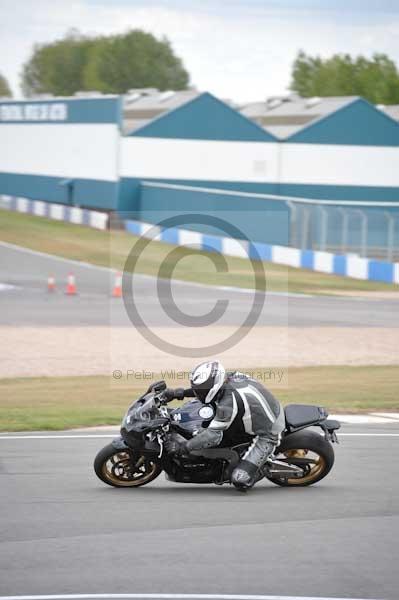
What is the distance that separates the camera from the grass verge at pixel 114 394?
47.4ft

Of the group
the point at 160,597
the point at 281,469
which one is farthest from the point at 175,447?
the point at 160,597

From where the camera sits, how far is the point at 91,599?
22.1 ft

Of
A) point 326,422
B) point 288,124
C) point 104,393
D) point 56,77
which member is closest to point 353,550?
point 326,422

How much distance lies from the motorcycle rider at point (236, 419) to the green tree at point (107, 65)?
138 metres

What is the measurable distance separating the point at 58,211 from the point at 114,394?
38.9 m

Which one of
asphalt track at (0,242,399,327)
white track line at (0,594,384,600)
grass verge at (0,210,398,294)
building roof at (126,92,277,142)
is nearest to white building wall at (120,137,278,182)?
building roof at (126,92,277,142)

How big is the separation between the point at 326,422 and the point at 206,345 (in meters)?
12.6

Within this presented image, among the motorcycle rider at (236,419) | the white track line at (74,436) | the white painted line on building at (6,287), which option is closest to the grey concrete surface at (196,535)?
the motorcycle rider at (236,419)

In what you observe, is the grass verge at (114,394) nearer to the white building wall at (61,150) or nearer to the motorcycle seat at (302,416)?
the motorcycle seat at (302,416)

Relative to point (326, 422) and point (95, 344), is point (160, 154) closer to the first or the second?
point (95, 344)

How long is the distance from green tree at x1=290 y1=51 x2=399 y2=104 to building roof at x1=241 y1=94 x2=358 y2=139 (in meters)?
47.8

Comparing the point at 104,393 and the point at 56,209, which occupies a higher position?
the point at 56,209

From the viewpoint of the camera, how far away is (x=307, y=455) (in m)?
10.3

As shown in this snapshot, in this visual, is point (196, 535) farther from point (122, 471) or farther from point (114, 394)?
point (114, 394)
